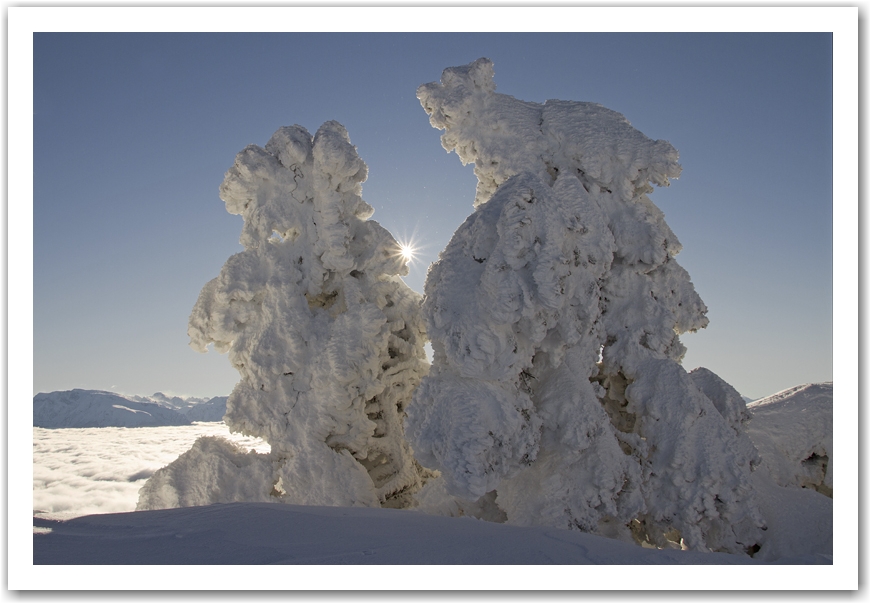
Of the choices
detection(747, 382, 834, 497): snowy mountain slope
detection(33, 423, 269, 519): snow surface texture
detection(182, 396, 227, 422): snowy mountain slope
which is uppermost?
detection(747, 382, 834, 497): snowy mountain slope

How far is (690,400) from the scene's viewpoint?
5.33m

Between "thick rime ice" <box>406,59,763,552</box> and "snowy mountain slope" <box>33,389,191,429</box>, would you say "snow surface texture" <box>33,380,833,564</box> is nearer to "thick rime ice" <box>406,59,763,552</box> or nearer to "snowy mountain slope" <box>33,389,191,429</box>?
"thick rime ice" <box>406,59,763,552</box>

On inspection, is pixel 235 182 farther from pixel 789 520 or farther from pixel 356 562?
pixel 789 520

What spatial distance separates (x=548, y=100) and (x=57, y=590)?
6146 mm

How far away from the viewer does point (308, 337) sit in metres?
6.54

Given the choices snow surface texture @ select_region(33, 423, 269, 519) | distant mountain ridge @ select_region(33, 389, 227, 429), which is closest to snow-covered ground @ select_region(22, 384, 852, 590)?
snow surface texture @ select_region(33, 423, 269, 519)

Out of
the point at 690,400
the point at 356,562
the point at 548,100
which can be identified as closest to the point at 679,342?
the point at 690,400

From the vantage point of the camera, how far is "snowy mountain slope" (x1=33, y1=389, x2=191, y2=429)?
42.1 ft

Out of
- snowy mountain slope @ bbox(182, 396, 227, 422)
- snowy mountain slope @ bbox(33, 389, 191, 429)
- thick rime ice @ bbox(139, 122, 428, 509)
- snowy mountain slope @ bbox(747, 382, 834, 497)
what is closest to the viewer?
thick rime ice @ bbox(139, 122, 428, 509)

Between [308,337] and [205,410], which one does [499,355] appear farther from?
[205,410]

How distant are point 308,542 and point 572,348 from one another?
3244 millimetres

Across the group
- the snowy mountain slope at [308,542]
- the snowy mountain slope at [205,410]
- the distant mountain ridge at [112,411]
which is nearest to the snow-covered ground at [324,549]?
the snowy mountain slope at [308,542]

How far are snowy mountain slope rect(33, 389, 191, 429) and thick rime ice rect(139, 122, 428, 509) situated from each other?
21.6 ft

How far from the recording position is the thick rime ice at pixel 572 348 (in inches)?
186
